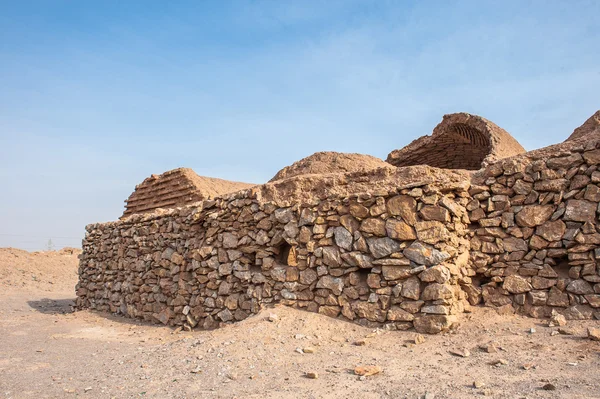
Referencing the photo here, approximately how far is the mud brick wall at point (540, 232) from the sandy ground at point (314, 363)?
32 centimetres

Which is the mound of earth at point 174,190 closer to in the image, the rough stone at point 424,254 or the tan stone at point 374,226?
the tan stone at point 374,226

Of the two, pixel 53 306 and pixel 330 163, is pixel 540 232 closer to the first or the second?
pixel 330 163

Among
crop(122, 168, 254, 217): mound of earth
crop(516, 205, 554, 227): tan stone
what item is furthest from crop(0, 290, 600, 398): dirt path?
crop(122, 168, 254, 217): mound of earth

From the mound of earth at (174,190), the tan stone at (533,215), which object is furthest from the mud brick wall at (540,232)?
the mound of earth at (174,190)

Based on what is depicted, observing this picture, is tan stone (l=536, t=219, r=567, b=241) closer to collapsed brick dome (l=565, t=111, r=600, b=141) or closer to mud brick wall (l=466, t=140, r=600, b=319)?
mud brick wall (l=466, t=140, r=600, b=319)

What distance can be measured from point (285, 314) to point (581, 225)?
12.9ft

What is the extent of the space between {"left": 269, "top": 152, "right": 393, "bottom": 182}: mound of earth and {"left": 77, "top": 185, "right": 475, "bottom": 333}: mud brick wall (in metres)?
2.43

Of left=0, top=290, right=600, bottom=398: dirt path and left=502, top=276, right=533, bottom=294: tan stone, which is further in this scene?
left=502, top=276, right=533, bottom=294: tan stone

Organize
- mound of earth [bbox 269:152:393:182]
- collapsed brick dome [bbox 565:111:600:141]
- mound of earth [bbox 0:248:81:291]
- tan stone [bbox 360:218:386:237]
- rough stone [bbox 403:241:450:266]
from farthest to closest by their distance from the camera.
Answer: mound of earth [bbox 0:248:81:291]
mound of earth [bbox 269:152:393:182]
collapsed brick dome [bbox 565:111:600:141]
tan stone [bbox 360:218:386:237]
rough stone [bbox 403:241:450:266]

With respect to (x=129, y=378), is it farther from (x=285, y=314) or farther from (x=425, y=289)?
(x=425, y=289)

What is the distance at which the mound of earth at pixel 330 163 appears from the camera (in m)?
9.41

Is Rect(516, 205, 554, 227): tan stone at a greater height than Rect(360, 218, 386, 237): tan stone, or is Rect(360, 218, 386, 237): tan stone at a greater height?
Rect(516, 205, 554, 227): tan stone

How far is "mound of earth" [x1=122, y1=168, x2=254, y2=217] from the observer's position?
1219 centimetres

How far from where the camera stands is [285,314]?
623cm
